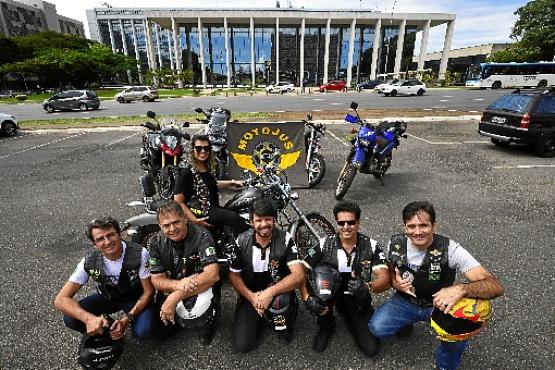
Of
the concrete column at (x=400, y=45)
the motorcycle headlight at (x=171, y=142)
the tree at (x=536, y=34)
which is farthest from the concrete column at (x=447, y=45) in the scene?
the motorcycle headlight at (x=171, y=142)

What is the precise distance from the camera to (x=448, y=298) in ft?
6.84

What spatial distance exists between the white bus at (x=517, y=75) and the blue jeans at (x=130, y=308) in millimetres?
44045

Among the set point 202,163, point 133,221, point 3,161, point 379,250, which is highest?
point 202,163

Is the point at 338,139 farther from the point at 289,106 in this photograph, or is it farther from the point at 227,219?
the point at 289,106

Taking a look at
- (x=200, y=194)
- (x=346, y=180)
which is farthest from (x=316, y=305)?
(x=346, y=180)

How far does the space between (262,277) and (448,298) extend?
5.00ft

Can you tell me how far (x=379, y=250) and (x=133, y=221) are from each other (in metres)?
2.83

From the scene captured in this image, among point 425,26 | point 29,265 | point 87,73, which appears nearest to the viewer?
point 29,265

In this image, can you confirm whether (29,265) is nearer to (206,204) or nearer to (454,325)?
(206,204)

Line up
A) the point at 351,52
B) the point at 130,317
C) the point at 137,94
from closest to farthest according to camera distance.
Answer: the point at 130,317
the point at 137,94
the point at 351,52

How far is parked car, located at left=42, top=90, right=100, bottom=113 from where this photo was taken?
22.9m

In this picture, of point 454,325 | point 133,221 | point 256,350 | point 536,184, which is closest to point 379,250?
point 454,325

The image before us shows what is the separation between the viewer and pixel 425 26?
6278 cm

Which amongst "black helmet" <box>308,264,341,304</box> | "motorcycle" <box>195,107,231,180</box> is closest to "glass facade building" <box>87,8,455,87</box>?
"motorcycle" <box>195,107,231,180</box>
